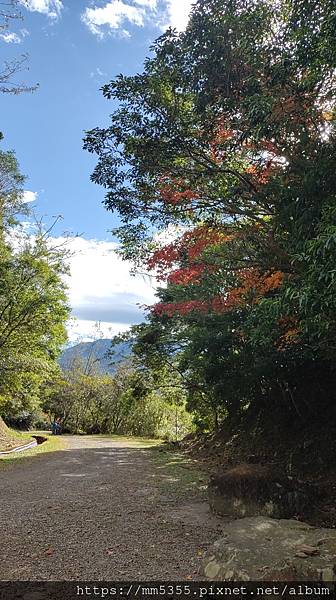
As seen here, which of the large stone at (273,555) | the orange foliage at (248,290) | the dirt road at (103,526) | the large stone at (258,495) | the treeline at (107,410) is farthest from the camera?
the treeline at (107,410)

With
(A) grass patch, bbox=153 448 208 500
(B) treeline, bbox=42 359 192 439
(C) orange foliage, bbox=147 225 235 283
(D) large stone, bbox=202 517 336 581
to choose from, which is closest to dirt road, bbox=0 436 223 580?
(A) grass patch, bbox=153 448 208 500

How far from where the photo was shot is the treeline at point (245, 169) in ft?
17.5

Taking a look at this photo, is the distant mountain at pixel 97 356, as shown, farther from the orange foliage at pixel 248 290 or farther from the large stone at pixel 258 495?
the large stone at pixel 258 495

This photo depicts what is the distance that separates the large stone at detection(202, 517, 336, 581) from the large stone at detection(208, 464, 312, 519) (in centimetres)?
155

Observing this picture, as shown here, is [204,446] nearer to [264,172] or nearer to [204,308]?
[204,308]

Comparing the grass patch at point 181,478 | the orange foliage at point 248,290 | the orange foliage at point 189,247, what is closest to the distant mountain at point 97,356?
the grass patch at point 181,478

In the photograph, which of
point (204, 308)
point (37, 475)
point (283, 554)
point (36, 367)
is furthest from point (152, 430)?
point (283, 554)

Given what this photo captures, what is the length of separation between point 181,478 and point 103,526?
4926 mm

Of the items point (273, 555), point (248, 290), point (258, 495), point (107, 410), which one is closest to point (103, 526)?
point (258, 495)

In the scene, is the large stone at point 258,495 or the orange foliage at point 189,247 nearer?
the large stone at point 258,495

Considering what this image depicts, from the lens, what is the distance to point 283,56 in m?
5.71

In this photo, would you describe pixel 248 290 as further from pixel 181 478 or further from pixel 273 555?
pixel 181 478

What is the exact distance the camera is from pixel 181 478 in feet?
35.1

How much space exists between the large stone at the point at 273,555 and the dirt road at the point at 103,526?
1.94ft
